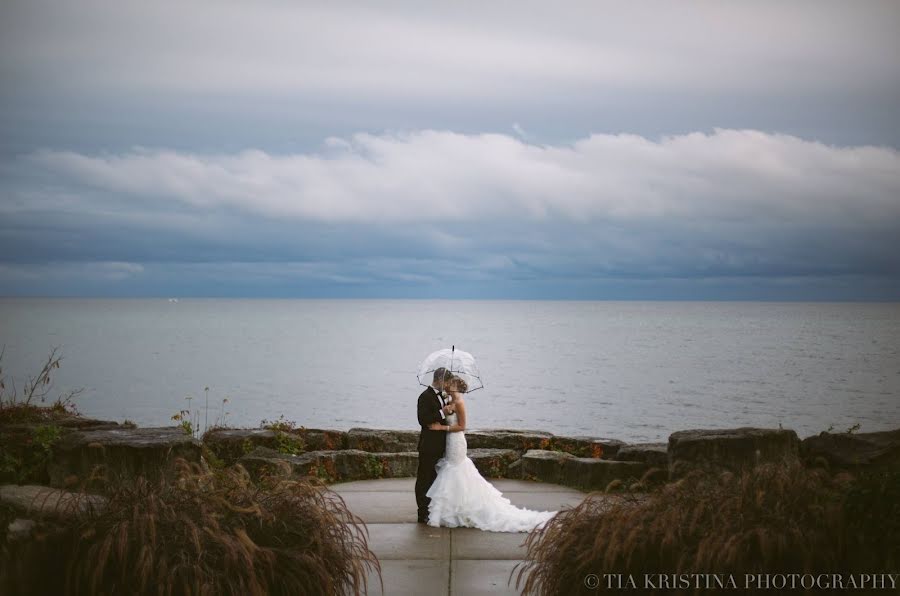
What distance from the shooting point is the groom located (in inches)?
421

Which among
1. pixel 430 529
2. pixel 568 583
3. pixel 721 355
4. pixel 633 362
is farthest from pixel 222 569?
pixel 721 355

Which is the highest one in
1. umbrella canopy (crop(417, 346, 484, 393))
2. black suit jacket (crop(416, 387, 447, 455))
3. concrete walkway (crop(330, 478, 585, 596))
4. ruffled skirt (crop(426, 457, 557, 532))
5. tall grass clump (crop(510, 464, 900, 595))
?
umbrella canopy (crop(417, 346, 484, 393))

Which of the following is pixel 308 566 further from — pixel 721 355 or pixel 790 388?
pixel 721 355

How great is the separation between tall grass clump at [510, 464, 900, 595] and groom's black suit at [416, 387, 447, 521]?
12.7ft

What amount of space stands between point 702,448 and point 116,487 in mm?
6436

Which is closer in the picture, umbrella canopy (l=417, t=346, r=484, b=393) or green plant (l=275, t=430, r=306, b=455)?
umbrella canopy (l=417, t=346, r=484, b=393)

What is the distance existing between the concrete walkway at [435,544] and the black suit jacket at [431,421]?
Result: 0.83m

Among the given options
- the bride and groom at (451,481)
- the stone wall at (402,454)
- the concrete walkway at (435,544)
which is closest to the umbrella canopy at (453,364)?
the bride and groom at (451,481)

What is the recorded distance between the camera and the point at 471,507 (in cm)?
1027

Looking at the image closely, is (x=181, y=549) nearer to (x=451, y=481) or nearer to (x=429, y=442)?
(x=451, y=481)

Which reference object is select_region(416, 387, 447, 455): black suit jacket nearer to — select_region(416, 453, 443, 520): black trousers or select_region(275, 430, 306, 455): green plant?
select_region(416, 453, 443, 520): black trousers

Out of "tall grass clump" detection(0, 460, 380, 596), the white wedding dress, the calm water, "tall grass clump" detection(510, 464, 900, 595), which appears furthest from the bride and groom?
the calm water

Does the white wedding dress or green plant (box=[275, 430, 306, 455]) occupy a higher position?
green plant (box=[275, 430, 306, 455])

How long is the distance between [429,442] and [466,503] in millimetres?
932
